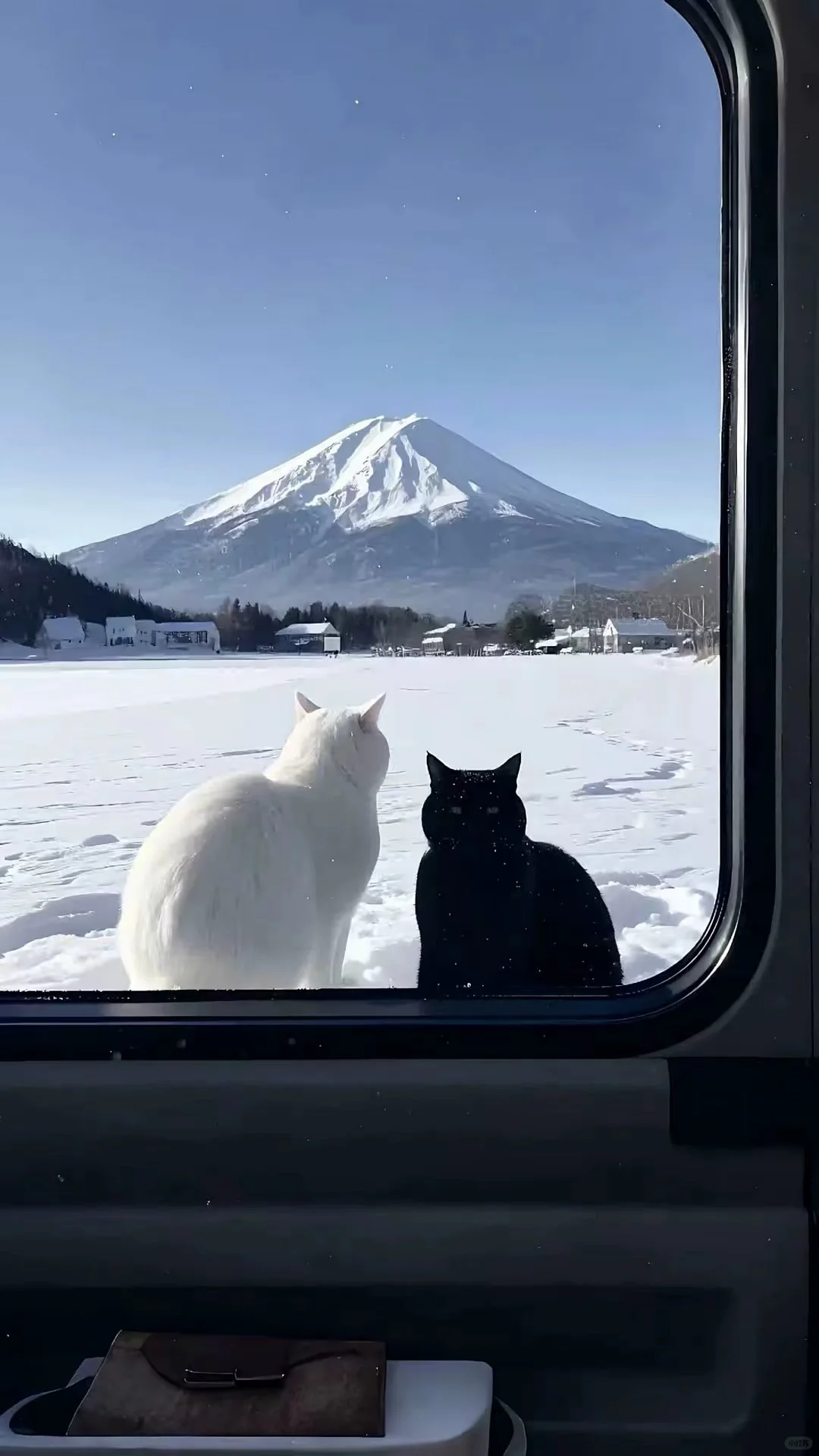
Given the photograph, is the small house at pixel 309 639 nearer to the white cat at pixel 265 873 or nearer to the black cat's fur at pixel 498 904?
the white cat at pixel 265 873

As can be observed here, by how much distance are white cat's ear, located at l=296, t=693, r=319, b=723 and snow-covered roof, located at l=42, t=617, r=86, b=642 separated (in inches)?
14.5

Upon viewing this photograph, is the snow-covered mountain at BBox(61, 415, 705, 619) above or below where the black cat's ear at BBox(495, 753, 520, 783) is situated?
above

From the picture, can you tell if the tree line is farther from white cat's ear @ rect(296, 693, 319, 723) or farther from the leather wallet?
the leather wallet

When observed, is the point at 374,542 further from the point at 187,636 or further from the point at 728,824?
the point at 728,824

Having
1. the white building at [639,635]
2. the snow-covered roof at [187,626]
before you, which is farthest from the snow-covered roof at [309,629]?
the white building at [639,635]

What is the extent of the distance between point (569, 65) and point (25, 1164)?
1.58 metres

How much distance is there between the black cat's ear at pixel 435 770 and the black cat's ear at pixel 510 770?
3.8 inches

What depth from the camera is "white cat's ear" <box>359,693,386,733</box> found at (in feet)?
5.34

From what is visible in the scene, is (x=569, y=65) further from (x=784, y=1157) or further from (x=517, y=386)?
(x=784, y=1157)

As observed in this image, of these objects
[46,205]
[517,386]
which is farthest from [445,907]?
[46,205]

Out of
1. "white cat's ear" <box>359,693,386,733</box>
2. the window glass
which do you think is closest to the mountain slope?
the window glass

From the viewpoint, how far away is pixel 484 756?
1.63m

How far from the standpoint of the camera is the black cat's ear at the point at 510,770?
5.32ft

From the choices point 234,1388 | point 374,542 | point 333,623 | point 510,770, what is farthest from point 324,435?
point 234,1388
